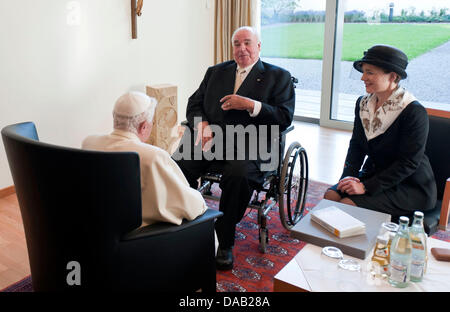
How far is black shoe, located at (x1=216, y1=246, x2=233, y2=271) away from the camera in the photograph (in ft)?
7.80

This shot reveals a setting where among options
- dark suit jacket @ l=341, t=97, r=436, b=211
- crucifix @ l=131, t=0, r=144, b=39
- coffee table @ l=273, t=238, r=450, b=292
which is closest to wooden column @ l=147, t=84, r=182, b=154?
crucifix @ l=131, t=0, r=144, b=39

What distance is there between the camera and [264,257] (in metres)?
2.52

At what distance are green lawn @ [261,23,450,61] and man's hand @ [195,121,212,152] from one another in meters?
2.84

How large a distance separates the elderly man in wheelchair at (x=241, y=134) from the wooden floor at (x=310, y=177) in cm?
101

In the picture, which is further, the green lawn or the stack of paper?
the green lawn

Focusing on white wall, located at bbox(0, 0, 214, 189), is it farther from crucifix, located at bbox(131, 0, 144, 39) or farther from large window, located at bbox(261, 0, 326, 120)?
large window, located at bbox(261, 0, 326, 120)

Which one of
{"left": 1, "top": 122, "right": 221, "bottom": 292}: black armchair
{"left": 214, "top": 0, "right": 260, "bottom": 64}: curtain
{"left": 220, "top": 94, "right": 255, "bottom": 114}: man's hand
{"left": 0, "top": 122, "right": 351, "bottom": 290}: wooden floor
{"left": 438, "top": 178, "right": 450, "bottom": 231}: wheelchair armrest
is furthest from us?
{"left": 214, "top": 0, "right": 260, "bottom": 64}: curtain

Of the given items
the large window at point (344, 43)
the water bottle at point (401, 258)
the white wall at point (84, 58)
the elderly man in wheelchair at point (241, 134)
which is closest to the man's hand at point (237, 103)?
the elderly man in wheelchair at point (241, 134)

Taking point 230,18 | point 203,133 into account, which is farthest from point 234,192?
point 230,18

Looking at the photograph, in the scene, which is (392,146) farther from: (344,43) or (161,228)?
(344,43)

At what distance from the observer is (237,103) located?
266 cm

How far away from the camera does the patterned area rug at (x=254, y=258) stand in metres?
2.23
